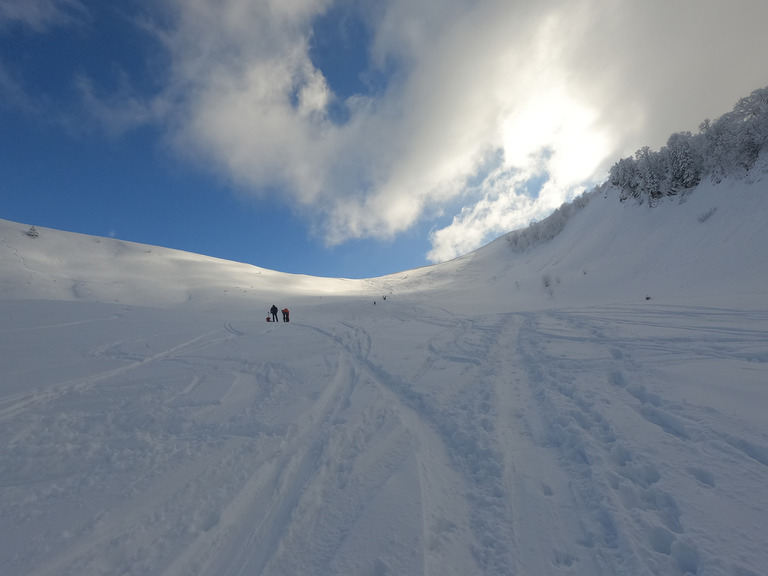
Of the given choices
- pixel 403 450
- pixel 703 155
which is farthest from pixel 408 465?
pixel 703 155

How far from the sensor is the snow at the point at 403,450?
8.29 feet

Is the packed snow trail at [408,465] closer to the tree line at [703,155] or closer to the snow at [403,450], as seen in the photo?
the snow at [403,450]

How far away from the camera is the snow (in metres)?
2.53

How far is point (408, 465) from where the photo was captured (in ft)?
12.0

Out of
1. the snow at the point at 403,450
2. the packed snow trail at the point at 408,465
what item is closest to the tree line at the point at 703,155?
the snow at the point at 403,450

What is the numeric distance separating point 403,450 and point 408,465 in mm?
329

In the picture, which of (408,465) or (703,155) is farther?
(703,155)

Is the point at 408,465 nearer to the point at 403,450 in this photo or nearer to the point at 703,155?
the point at 403,450

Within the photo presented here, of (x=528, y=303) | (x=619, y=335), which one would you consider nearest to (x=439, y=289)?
(x=528, y=303)

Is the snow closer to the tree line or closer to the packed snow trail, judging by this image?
the packed snow trail

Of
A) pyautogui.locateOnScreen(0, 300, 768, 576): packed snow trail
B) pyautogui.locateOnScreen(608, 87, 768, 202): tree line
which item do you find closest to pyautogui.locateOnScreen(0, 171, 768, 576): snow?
pyautogui.locateOnScreen(0, 300, 768, 576): packed snow trail

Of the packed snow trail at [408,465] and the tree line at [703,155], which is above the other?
the tree line at [703,155]

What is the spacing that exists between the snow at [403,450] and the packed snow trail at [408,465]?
22 millimetres

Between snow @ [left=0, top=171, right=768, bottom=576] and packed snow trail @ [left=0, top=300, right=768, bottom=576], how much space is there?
2 cm
